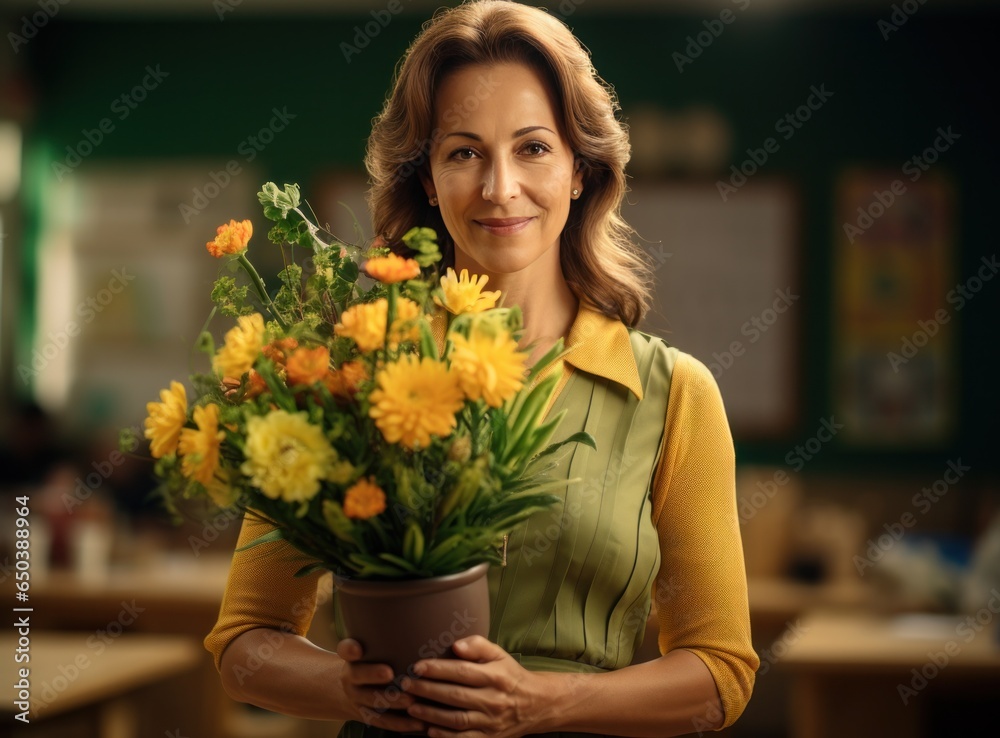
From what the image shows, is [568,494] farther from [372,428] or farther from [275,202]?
[275,202]

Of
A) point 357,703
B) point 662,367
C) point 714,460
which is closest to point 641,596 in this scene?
point 714,460

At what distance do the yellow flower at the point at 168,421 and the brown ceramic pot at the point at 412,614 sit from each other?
0.22m

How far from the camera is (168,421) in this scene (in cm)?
117

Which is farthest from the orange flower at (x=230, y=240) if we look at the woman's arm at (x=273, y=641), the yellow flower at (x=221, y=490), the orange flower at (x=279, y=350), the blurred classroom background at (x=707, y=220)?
the blurred classroom background at (x=707, y=220)

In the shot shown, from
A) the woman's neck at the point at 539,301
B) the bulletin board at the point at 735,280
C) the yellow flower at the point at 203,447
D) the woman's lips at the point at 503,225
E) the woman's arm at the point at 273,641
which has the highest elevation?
the bulletin board at the point at 735,280

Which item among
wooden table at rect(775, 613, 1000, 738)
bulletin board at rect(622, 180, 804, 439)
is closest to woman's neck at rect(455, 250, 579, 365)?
wooden table at rect(775, 613, 1000, 738)

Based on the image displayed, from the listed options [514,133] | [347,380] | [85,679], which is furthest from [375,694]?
[85,679]

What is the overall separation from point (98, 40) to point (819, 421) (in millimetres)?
4679

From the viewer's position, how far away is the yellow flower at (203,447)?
1115mm

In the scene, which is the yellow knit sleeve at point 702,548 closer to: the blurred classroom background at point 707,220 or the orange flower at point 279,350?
the orange flower at point 279,350

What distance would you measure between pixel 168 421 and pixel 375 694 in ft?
1.15

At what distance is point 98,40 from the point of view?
685 centimetres

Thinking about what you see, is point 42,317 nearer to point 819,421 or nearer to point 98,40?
point 98,40

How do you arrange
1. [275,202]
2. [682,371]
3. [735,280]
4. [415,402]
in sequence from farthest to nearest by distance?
[735,280]
[682,371]
[275,202]
[415,402]
